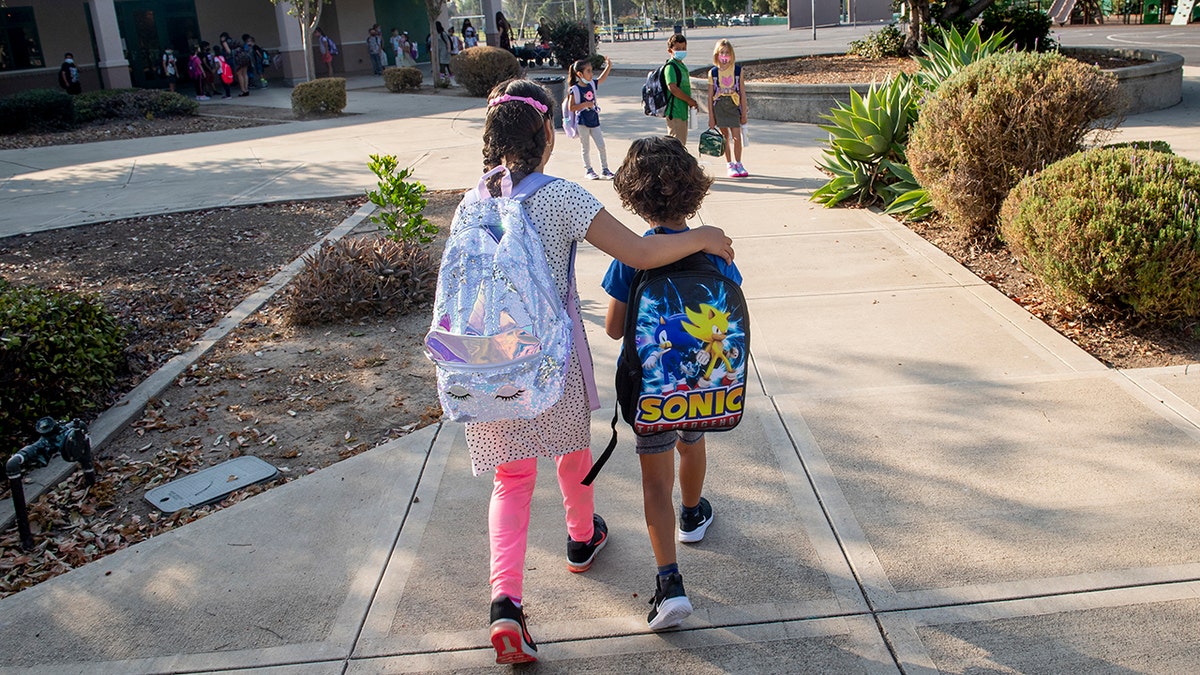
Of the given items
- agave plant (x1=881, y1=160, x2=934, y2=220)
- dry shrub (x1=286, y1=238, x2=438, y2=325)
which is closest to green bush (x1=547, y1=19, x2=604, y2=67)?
agave plant (x1=881, y1=160, x2=934, y2=220)

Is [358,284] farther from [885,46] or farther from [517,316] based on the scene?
[885,46]

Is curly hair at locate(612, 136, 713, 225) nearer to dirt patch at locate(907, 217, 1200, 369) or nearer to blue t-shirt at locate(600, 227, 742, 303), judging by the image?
blue t-shirt at locate(600, 227, 742, 303)

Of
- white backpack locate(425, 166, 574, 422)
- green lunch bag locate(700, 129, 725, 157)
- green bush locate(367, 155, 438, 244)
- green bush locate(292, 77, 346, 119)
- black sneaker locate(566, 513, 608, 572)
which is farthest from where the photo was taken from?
green bush locate(292, 77, 346, 119)

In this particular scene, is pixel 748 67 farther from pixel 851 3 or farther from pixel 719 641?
pixel 851 3

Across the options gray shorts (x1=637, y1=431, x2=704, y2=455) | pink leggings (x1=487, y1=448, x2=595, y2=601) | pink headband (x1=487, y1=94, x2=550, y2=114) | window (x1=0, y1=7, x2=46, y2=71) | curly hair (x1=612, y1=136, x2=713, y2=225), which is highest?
window (x1=0, y1=7, x2=46, y2=71)

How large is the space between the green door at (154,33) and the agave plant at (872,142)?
2719cm

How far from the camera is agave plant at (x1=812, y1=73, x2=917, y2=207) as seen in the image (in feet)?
26.6

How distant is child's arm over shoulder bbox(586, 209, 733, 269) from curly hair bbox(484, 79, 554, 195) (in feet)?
0.94

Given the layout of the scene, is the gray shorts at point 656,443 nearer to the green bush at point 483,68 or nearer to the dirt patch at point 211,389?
the dirt patch at point 211,389

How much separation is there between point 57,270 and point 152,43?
2576 centimetres

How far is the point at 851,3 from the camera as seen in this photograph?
4512cm

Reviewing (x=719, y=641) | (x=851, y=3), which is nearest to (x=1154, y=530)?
(x=719, y=641)

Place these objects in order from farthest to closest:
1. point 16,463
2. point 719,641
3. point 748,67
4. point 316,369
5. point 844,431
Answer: point 748,67 → point 316,369 → point 844,431 → point 16,463 → point 719,641

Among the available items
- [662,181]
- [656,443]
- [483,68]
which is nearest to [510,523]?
[656,443]
